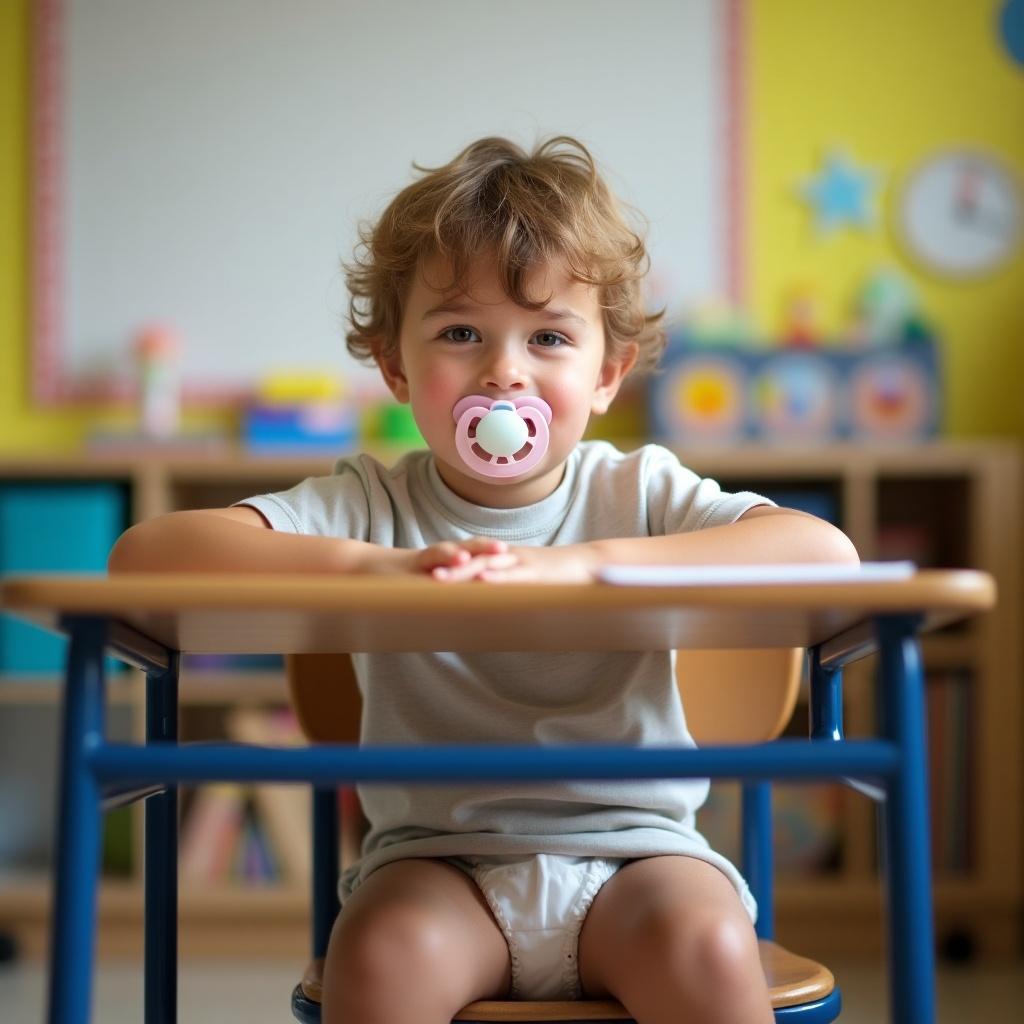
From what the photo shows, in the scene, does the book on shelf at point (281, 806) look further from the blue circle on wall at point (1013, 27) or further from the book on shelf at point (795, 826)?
the blue circle on wall at point (1013, 27)

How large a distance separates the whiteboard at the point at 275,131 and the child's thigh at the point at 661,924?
2.08 m

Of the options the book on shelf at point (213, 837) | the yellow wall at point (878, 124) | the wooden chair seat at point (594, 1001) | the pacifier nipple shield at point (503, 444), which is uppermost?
the yellow wall at point (878, 124)

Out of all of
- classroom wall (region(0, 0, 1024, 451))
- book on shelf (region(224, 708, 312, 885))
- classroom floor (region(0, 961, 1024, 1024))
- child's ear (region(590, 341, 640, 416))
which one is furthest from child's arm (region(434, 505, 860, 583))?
classroom wall (region(0, 0, 1024, 451))

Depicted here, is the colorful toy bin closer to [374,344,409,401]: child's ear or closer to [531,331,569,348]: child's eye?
[374,344,409,401]: child's ear

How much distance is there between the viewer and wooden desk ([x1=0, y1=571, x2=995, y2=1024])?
739 millimetres

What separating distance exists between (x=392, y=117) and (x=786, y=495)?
3.95 feet

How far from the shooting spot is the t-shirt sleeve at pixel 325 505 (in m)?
1.07

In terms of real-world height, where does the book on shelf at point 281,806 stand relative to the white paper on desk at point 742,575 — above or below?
below

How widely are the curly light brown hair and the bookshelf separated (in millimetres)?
1308

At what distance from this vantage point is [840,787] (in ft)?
8.57

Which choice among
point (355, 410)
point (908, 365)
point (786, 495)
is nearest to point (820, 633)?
point (786, 495)

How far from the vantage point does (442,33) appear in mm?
3037

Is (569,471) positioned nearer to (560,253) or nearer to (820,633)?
(560,253)

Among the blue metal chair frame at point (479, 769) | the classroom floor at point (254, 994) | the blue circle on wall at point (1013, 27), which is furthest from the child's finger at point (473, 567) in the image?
the blue circle on wall at point (1013, 27)
